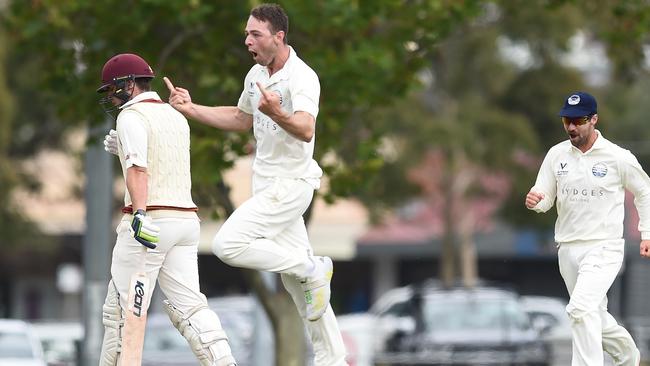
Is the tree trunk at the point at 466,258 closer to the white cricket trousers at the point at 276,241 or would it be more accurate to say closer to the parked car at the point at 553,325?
the parked car at the point at 553,325

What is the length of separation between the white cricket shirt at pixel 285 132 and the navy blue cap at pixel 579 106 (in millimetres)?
1824

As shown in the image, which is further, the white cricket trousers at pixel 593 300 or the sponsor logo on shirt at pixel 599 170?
the sponsor logo on shirt at pixel 599 170

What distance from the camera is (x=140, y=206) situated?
977cm

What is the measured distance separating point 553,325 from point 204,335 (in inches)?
781

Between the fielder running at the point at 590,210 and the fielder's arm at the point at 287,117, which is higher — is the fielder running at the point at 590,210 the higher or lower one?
the lower one

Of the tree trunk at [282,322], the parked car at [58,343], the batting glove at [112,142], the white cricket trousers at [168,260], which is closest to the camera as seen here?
the white cricket trousers at [168,260]

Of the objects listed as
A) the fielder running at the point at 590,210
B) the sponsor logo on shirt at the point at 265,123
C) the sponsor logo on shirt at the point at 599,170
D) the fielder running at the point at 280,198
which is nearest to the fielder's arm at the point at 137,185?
the fielder running at the point at 280,198

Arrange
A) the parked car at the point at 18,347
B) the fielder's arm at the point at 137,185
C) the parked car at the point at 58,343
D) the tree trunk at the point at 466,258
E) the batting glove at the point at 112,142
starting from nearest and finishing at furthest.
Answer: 1. the fielder's arm at the point at 137,185
2. the batting glove at the point at 112,142
3. the parked car at the point at 18,347
4. the parked car at the point at 58,343
5. the tree trunk at the point at 466,258

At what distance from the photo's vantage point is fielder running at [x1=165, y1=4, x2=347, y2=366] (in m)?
10.1

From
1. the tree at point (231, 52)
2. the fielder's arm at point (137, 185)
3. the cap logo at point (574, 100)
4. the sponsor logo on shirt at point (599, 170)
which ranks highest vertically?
the tree at point (231, 52)

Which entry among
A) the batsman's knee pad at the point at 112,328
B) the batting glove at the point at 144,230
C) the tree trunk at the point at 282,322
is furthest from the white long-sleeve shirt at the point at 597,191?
the tree trunk at the point at 282,322

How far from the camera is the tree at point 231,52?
60.6 ft

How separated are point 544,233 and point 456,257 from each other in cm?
595

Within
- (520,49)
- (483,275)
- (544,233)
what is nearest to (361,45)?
(520,49)
